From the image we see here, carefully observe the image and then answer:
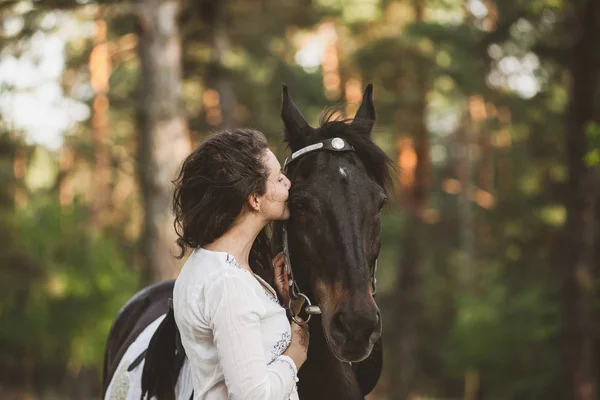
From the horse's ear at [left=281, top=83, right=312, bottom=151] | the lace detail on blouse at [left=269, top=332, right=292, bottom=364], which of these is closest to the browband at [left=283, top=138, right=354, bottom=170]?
the horse's ear at [left=281, top=83, right=312, bottom=151]

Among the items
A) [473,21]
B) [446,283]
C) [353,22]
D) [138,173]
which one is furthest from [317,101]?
[446,283]

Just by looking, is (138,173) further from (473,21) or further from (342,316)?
(473,21)

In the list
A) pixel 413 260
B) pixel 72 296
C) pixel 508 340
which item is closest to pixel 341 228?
pixel 508 340

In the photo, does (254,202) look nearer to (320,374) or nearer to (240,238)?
(240,238)

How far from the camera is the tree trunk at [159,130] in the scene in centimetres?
809

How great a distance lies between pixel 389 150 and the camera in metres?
25.7

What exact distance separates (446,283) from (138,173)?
1772 cm

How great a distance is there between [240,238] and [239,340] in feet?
1.56

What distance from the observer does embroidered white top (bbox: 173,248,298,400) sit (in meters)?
2.42

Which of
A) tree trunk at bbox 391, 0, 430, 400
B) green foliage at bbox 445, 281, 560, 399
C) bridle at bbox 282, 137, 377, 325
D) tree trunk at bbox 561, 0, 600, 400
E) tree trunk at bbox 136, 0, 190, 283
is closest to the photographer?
bridle at bbox 282, 137, 377, 325

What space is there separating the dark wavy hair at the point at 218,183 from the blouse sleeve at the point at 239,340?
316 mm

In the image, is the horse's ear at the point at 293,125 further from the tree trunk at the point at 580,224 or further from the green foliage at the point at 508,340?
the green foliage at the point at 508,340

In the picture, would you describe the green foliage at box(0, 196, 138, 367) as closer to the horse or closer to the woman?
the horse

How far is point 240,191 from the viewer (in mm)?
2738
